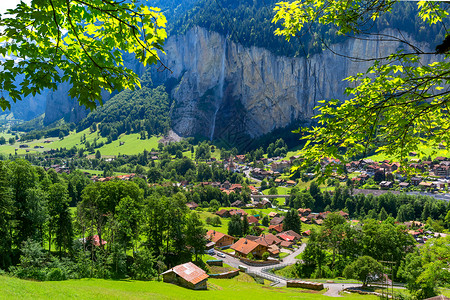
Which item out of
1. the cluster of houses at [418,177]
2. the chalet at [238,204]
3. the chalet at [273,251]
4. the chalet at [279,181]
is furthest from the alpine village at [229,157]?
the chalet at [238,204]

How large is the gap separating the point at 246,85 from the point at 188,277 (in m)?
133

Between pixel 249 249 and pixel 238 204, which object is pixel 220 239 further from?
pixel 238 204

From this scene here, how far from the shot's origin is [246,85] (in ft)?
481

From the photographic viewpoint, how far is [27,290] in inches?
408

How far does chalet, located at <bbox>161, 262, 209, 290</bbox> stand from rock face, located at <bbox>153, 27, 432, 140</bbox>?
119242mm

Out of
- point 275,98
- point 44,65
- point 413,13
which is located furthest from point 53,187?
point 413,13

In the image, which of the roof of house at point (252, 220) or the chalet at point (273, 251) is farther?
the roof of house at point (252, 220)

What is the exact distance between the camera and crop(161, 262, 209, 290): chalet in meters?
21.1

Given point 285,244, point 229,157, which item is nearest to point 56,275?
point 285,244

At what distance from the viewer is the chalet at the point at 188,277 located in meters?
21.1

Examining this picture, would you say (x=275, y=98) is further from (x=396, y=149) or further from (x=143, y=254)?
(x=396, y=149)

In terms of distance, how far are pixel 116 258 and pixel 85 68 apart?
21.2 metres

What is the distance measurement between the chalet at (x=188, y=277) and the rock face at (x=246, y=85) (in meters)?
119

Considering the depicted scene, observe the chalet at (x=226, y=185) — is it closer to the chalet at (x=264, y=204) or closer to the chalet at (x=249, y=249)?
the chalet at (x=264, y=204)
